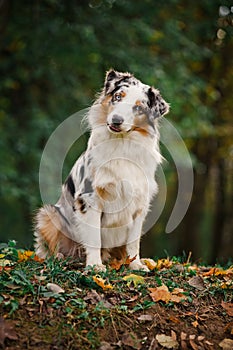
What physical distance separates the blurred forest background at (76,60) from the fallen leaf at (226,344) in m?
6.22

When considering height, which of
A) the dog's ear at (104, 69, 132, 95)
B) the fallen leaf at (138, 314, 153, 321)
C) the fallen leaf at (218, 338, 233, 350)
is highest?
the dog's ear at (104, 69, 132, 95)

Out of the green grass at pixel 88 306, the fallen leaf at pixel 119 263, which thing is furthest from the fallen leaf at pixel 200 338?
the fallen leaf at pixel 119 263

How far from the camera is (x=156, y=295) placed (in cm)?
474

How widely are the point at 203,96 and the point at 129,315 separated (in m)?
10.9

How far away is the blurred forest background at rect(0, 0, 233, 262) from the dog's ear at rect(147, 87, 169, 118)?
4.46 m

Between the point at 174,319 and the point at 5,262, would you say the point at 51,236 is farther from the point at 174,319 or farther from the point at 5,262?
the point at 174,319

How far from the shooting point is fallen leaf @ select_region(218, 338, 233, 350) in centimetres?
444

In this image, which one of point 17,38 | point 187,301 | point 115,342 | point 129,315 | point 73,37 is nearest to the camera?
point 115,342

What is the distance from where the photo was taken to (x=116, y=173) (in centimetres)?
535

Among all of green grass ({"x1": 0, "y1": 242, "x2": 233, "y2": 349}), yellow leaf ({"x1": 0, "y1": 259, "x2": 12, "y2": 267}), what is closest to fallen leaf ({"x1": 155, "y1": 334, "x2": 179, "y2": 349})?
green grass ({"x1": 0, "y1": 242, "x2": 233, "y2": 349})

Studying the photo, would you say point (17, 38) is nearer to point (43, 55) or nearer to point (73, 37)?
point (43, 55)

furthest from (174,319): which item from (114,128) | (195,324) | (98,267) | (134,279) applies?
(114,128)

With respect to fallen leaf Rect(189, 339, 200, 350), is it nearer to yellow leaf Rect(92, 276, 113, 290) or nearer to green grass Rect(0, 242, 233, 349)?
green grass Rect(0, 242, 233, 349)

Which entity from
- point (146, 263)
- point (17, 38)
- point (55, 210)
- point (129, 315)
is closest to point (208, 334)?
point (129, 315)
